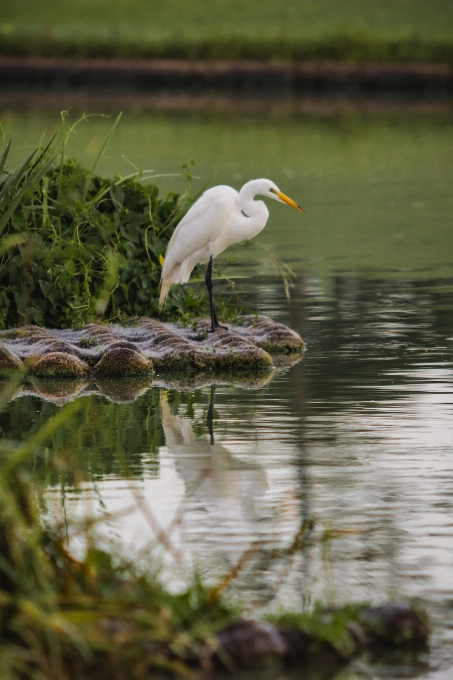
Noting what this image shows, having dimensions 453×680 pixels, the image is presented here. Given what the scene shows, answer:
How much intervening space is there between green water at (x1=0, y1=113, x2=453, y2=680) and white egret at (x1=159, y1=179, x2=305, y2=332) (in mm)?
822

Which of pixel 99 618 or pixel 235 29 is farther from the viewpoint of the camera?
pixel 235 29

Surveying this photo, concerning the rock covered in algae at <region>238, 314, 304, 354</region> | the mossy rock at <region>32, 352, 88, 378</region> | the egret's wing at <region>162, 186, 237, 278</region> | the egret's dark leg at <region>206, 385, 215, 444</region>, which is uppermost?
the egret's wing at <region>162, 186, 237, 278</region>

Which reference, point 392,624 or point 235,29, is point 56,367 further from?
point 235,29

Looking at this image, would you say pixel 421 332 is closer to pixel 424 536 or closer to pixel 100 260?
pixel 100 260

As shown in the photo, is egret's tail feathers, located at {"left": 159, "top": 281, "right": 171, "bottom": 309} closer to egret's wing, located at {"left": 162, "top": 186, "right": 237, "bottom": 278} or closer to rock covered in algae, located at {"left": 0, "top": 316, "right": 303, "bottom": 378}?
egret's wing, located at {"left": 162, "top": 186, "right": 237, "bottom": 278}

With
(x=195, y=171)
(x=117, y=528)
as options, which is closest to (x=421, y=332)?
(x=117, y=528)

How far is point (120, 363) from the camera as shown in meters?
9.55

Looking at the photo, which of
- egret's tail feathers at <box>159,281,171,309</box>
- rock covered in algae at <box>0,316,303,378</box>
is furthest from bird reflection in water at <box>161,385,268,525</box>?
egret's tail feathers at <box>159,281,171,309</box>

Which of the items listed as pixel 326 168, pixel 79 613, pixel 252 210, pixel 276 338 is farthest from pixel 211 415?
pixel 326 168

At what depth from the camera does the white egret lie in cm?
1090

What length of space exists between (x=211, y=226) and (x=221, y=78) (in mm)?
36947

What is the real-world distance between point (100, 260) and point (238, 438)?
3.70m

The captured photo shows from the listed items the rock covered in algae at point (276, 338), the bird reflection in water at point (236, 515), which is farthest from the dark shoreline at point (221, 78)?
the bird reflection in water at point (236, 515)

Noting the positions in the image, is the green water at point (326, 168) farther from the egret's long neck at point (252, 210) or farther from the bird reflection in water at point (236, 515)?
the bird reflection in water at point (236, 515)
